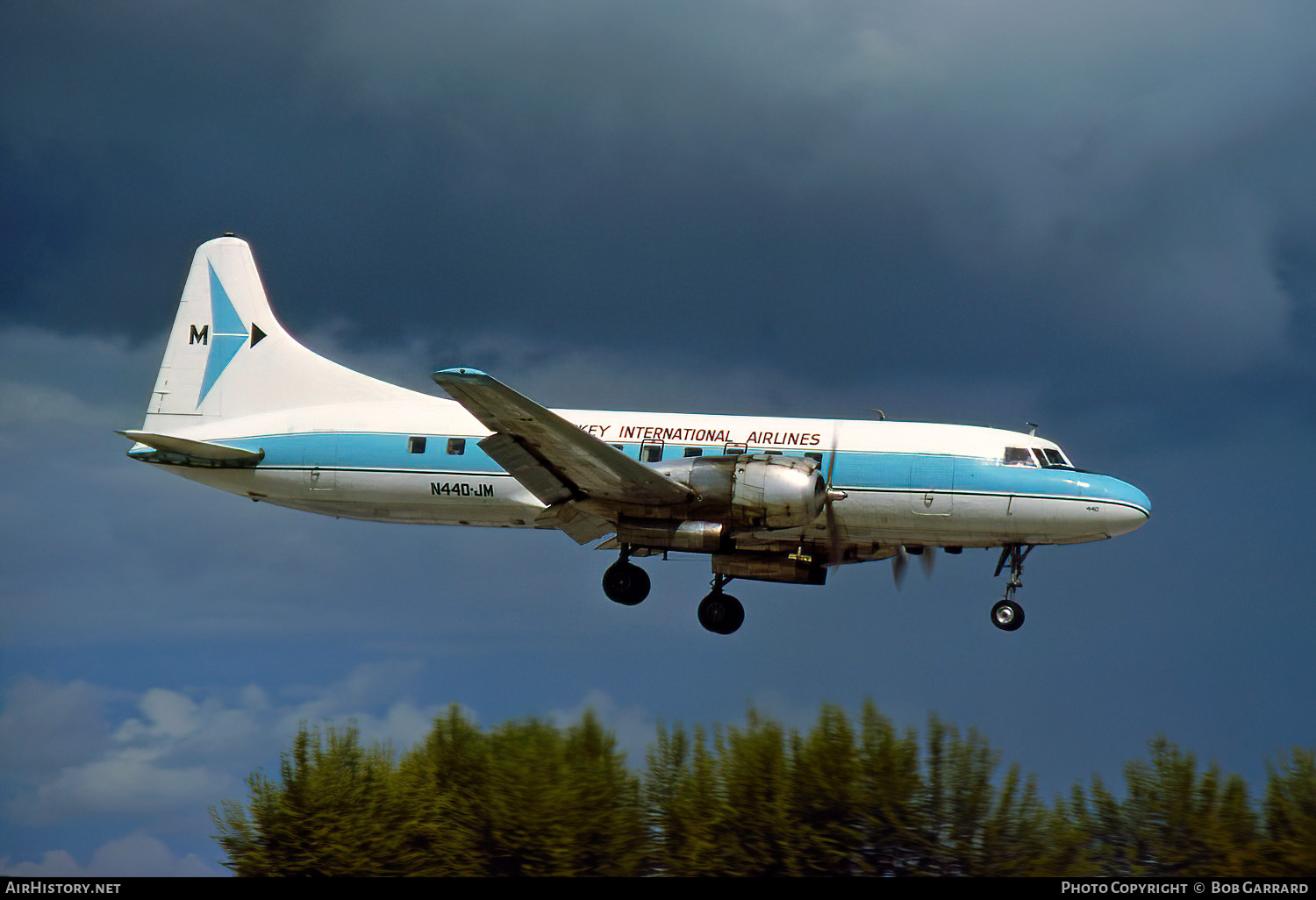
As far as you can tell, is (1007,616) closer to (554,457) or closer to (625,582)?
(625,582)

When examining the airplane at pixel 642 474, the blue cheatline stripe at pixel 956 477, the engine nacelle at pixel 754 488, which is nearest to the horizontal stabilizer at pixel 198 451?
the airplane at pixel 642 474

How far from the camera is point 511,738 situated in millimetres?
32719

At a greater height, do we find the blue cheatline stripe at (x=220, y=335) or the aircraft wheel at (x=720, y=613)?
the blue cheatline stripe at (x=220, y=335)

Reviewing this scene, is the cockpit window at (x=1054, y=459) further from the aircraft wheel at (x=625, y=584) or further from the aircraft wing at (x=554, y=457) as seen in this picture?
the aircraft wheel at (x=625, y=584)

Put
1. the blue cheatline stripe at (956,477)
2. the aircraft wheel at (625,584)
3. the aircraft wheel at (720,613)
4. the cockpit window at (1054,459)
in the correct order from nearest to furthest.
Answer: the blue cheatline stripe at (956,477)
the cockpit window at (1054,459)
the aircraft wheel at (625,584)
the aircraft wheel at (720,613)

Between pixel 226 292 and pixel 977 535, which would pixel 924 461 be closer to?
pixel 977 535

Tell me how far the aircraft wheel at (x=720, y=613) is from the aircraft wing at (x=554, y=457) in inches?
191

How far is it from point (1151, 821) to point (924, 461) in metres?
11.2

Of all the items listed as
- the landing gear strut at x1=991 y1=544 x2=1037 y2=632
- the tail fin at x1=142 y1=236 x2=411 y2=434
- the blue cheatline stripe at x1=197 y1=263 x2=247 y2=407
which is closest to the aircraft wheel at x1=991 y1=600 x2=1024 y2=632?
the landing gear strut at x1=991 y1=544 x2=1037 y2=632

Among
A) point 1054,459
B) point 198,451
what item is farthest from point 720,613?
point 198,451

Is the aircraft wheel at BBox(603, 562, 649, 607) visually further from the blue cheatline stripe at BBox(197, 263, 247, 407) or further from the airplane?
the blue cheatline stripe at BBox(197, 263, 247, 407)

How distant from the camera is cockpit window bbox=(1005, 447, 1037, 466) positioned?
88.8ft

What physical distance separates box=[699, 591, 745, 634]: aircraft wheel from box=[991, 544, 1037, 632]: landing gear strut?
19.3 feet

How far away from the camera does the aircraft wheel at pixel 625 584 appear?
28.4 meters
